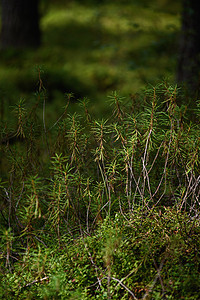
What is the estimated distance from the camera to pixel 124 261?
1.90 m

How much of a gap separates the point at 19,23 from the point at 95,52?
218cm

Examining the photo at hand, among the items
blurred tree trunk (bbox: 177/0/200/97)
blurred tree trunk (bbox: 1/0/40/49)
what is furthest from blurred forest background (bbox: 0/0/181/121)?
blurred tree trunk (bbox: 1/0/40/49)

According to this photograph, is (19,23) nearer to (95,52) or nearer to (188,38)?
(95,52)

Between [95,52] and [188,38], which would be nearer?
[188,38]

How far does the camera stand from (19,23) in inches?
334

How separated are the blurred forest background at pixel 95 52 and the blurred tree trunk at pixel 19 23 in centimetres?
36

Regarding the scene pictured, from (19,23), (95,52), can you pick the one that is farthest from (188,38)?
(19,23)

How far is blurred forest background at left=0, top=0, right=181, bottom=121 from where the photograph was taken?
22.5 feet

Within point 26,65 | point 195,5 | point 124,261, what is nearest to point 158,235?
point 124,261

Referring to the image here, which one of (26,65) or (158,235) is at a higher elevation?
(158,235)

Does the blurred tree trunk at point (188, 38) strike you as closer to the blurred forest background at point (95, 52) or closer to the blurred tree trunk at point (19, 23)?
the blurred forest background at point (95, 52)

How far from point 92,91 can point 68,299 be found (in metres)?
5.98

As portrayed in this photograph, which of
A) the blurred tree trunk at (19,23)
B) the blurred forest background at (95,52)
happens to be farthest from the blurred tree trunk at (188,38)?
the blurred tree trunk at (19,23)

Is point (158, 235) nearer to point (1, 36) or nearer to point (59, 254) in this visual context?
point (59, 254)
